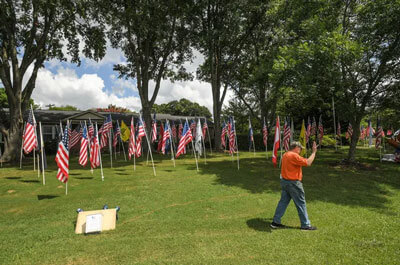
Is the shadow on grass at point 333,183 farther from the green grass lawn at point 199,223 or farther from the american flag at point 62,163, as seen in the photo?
the american flag at point 62,163

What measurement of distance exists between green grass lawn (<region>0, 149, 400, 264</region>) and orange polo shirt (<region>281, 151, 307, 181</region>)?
132 cm

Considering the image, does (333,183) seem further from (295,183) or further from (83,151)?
(83,151)

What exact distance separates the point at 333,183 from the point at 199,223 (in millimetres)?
7661

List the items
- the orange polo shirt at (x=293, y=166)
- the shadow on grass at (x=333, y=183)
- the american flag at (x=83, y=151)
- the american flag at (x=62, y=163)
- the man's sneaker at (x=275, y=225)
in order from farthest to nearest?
the american flag at (x=83, y=151)
the american flag at (x=62, y=163)
the shadow on grass at (x=333, y=183)
the man's sneaker at (x=275, y=225)
the orange polo shirt at (x=293, y=166)

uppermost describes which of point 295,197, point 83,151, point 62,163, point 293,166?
point 83,151

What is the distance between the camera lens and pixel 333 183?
10.7 m

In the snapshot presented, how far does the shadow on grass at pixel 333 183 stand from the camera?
27.0 ft

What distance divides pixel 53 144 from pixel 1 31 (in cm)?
1110

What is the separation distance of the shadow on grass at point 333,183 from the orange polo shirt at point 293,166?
3.30 m

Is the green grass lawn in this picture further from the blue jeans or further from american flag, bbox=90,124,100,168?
american flag, bbox=90,124,100,168

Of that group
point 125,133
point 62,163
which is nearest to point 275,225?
point 62,163

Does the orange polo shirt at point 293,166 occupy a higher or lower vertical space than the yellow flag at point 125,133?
lower

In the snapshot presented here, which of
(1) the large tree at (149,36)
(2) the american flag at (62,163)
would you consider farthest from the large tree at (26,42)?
(2) the american flag at (62,163)

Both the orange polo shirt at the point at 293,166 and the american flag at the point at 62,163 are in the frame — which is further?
the american flag at the point at 62,163
